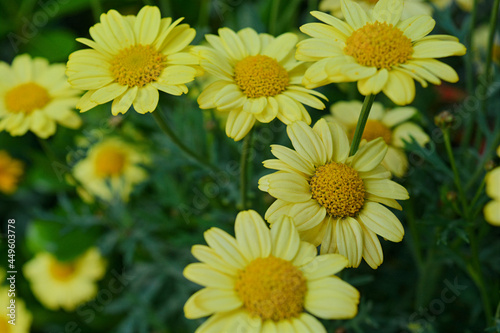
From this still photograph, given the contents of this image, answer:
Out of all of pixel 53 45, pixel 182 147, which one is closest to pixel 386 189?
pixel 182 147

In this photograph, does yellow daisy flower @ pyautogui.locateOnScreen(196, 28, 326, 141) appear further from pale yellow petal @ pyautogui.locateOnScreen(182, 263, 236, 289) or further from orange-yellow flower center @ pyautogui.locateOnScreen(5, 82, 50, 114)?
orange-yellow flower center @ pyautogui.locateOnScreen(5, 82, 50, 114)

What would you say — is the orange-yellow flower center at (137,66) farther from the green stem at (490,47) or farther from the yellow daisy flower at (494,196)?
the green stem at (490,47)

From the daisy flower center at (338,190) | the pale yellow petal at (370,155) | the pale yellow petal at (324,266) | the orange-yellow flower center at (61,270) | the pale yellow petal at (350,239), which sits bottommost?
the orange-yellow flower center at (61,270)

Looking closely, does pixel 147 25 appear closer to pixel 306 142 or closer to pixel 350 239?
pixel 306 142

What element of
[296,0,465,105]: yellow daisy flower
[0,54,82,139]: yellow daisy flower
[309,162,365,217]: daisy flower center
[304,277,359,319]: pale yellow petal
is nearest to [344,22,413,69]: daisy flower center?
[296,0,465,105]: yellow daisy flower

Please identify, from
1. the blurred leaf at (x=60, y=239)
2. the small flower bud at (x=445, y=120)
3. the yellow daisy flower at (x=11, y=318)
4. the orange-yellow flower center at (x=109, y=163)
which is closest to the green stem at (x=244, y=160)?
the small flower bud at (x=445, y=120)

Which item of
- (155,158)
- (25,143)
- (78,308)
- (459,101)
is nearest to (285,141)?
(155,158)

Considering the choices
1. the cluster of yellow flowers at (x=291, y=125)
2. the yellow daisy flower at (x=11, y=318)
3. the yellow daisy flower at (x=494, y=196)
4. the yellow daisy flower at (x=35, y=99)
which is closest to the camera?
the yellow daisy flower at (x=494, y=196)

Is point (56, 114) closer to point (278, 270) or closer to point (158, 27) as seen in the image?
point (158, 27)
